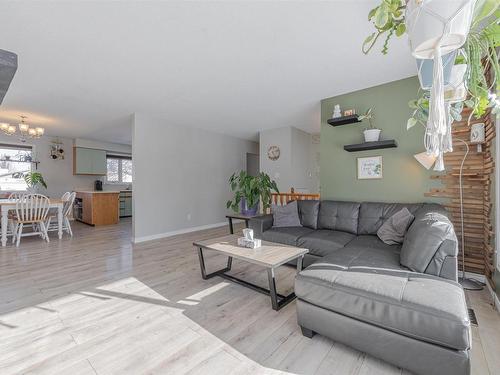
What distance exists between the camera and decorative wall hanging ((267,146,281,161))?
5500mm

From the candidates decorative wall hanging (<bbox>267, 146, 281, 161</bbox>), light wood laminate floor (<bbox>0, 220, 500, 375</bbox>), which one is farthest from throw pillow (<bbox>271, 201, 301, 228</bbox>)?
decorative wall hanging (<bbox>267, 146, 281, 161</bbox>)

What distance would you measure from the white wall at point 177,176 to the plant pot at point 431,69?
14.4ft

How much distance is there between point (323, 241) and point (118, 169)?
729cm

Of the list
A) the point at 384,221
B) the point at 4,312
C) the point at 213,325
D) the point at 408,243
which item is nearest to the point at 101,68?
the point at 4,312

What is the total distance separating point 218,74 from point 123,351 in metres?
2.77

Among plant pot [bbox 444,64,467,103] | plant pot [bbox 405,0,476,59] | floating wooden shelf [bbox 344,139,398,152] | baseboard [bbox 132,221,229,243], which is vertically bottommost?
baseboard [bbox 132,221,229,243]

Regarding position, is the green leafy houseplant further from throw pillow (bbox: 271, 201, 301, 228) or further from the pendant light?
throw pillow (bbox: 271, 201, 301, 228)

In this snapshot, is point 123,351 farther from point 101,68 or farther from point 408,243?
point 101,68

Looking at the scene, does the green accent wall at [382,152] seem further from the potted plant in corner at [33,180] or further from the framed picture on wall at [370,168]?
the potted plant in corner at [33,180]

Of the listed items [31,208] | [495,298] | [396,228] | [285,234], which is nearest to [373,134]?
[396,228]

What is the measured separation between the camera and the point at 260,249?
2.28 meters

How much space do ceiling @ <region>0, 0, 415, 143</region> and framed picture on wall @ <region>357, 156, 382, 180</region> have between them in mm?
1013

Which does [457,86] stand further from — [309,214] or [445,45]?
[309,214]

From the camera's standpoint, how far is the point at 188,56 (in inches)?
94.5
